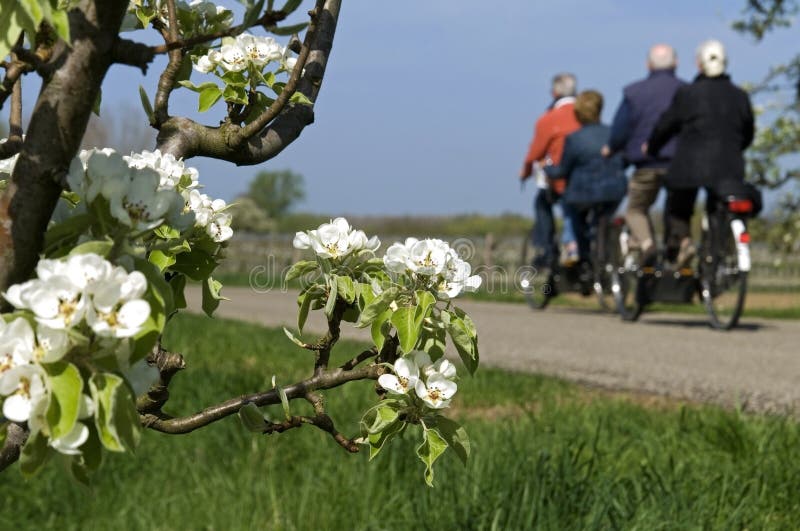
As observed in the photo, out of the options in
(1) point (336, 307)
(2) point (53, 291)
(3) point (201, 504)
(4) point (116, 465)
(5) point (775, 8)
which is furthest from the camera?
(5) point (775, 8)

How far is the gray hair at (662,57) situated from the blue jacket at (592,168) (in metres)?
0.93

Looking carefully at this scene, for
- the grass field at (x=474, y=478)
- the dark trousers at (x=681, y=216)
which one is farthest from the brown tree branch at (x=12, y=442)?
the dark trousers at (x=681, y=216)

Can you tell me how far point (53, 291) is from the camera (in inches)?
43.4

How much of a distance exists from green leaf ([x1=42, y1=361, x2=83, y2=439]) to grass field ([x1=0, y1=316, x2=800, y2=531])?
1.75m

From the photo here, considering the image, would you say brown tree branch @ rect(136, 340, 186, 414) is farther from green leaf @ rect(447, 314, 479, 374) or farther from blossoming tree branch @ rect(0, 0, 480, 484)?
green leaf @ rect(447, 314, 479, 374)

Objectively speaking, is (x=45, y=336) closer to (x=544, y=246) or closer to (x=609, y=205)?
(x=609, y=205)

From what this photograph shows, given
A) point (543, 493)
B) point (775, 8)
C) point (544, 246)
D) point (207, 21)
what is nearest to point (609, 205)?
point (544, 246)

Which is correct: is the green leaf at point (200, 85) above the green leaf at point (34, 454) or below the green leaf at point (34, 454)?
above

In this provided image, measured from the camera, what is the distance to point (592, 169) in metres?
11.2

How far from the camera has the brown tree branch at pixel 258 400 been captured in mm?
1790

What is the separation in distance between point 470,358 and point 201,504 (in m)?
2.08

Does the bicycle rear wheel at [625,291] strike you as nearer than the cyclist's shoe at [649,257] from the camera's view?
No

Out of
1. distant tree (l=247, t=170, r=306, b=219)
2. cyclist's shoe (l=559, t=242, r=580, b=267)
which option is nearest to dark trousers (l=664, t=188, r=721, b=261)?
cyclist's shoe (l=559, t=242, r=580, b=267)

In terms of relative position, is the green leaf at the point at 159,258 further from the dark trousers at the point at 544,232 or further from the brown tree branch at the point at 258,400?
the dark trousers at the point at 544,232
